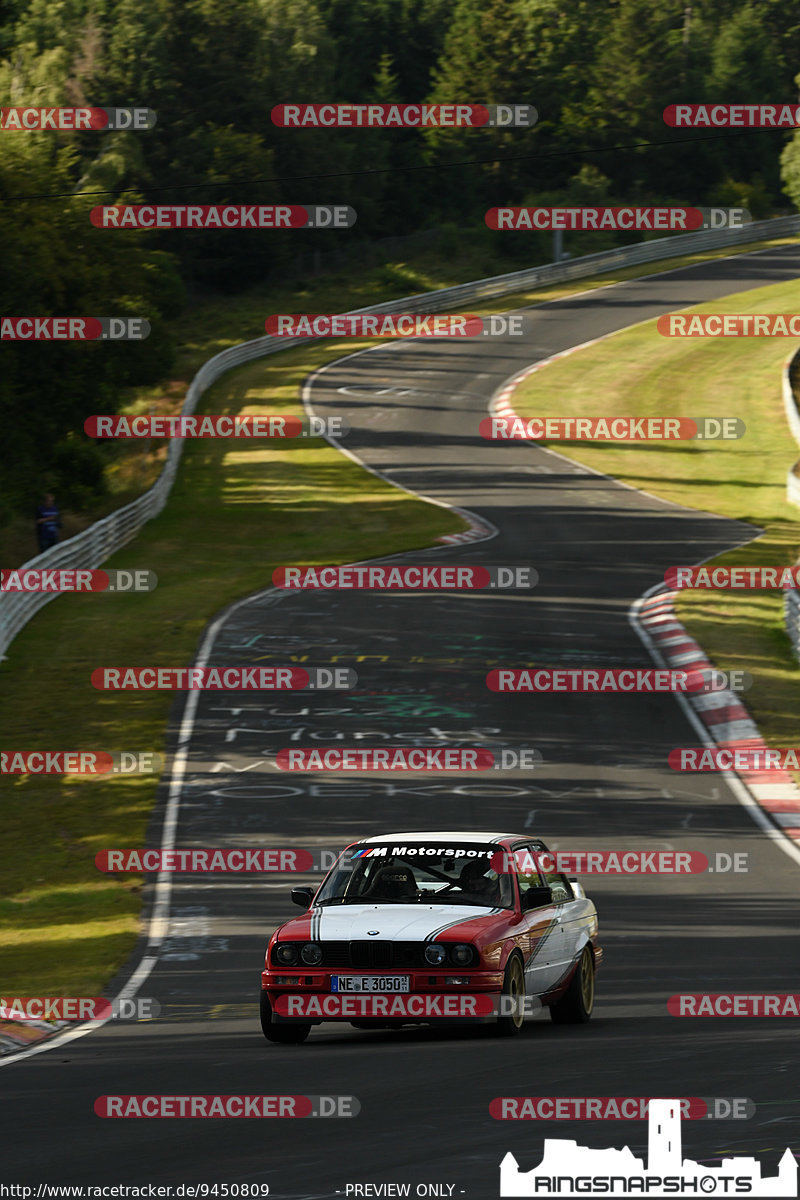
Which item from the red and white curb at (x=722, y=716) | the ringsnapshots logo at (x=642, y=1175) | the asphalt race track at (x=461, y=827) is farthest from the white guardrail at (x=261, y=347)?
the ringsnapshots logo at (x=642, y=1175)

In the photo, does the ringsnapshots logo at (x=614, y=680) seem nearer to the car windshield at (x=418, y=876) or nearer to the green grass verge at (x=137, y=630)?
the green grass verge at (x=137, y=630)

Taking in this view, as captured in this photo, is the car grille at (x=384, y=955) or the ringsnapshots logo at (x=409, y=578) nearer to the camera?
the car grille at (x=384, y=955)

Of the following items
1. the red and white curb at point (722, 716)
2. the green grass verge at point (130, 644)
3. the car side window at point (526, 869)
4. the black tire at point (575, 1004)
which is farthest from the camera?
the red and white curb at point (722, 716)

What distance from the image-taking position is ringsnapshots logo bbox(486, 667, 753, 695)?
25.9 metres

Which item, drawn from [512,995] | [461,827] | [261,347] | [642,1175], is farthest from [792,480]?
[642,1175]

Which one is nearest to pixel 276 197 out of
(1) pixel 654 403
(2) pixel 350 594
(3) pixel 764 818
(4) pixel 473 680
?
(1) pixel 654 403

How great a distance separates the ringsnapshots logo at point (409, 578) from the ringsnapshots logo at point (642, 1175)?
86.3 ft

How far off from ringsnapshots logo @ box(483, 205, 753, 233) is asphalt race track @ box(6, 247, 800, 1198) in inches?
1728

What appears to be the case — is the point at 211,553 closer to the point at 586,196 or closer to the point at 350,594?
the point at 350,594

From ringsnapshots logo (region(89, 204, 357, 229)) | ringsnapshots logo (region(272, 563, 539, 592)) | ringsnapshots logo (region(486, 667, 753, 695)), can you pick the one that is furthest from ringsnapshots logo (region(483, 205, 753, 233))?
ringsnapshots logo (region(486, 667, 753, 695))

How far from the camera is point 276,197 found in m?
84.6

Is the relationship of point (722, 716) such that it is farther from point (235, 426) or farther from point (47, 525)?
point (235, 426)

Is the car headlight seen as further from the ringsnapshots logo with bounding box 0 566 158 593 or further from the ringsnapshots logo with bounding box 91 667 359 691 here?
the ringsnapshots logo with bounding box 0 566 158 593

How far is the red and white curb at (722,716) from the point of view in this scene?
20.2m
